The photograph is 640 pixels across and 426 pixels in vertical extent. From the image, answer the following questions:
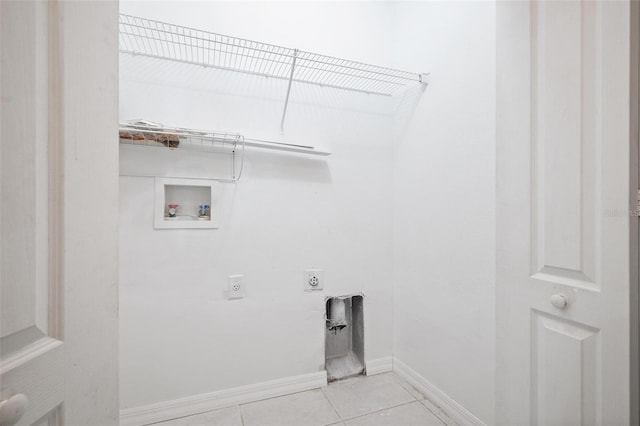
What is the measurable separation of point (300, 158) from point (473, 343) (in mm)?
1223

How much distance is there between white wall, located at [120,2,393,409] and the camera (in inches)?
52.4

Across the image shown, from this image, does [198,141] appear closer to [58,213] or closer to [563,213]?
[58,213]

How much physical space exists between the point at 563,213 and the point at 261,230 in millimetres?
1226

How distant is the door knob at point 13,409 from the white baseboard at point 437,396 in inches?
59.2

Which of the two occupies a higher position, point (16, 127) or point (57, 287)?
point (16, 127)

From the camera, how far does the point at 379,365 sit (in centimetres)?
173

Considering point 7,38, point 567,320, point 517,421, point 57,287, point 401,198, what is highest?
point 7,38

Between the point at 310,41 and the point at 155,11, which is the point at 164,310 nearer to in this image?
the point at 155,11

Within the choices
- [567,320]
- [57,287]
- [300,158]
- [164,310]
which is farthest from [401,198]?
→ [57,287]

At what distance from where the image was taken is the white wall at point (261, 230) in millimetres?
1332

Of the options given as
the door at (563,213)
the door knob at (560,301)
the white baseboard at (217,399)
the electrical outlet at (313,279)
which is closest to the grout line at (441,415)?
the door at (563,213)

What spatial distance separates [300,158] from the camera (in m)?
1.59

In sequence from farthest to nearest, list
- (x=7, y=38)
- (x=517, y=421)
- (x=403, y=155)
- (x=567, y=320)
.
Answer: (x=403, y=155) → (x=517, y=421) → (x=567, y=320) → (x=7, y=38)

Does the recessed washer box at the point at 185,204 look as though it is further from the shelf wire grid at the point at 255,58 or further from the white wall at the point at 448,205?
the white wall at the point at 448,205
